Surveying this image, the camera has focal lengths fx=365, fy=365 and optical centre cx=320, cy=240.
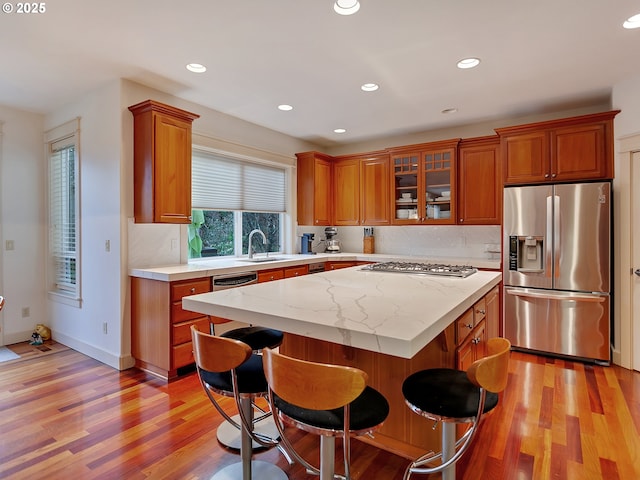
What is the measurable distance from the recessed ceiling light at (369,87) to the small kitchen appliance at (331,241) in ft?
8.35

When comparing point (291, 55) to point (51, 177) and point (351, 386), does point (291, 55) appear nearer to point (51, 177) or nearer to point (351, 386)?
point (351, 386)

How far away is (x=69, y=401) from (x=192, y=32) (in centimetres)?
279

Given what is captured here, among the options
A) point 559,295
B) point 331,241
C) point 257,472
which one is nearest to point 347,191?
point 331,241

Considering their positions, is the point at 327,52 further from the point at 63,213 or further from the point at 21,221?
the point at 21,221

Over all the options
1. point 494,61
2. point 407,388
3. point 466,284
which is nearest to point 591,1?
point 494,61

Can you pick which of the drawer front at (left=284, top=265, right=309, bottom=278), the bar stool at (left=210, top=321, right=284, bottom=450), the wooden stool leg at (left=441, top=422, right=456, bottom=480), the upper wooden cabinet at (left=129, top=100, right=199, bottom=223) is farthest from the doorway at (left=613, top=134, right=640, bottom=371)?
the upper wooden cabinet at (left=129, top=100, right=199, bottom=223)

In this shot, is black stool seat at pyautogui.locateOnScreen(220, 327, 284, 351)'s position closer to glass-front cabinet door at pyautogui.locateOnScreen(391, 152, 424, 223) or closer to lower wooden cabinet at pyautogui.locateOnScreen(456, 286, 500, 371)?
lower wooden cabinet at pyautogui.locateOnScreen(456, 286, 500, 371)

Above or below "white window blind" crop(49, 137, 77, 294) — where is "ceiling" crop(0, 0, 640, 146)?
above

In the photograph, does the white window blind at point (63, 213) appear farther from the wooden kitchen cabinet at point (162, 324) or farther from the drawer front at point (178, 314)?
the drawer front at point (178, 314)

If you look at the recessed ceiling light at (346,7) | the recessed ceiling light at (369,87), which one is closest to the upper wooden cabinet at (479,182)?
the recessed ceiling light at (369,87)

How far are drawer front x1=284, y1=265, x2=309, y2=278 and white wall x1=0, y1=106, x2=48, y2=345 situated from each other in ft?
9.29

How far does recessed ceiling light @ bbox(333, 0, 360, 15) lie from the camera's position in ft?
7.04

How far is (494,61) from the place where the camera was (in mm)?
2902

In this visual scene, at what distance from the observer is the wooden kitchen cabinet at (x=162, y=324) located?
120 inches
